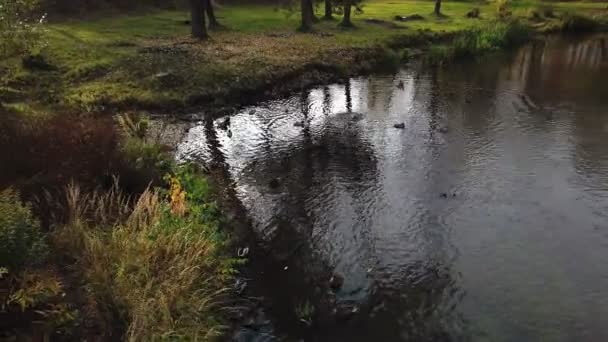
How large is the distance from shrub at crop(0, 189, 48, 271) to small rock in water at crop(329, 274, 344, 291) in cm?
567

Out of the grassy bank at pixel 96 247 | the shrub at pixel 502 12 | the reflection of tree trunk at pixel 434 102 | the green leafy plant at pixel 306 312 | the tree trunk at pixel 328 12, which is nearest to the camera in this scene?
the grassy bank at pixel 96 247

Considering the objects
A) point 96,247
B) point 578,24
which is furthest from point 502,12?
point 96,247

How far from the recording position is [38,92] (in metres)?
22.7

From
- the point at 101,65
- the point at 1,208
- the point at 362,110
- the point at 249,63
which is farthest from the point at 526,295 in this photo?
the point at 101,65

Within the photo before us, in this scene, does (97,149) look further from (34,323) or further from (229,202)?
(34,323)

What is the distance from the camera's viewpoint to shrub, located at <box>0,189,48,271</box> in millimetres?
8078

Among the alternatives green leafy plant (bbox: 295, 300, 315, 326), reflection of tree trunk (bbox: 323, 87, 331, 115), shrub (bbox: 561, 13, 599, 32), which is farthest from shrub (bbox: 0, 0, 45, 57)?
shrub (bbox: 561, 13, 599, 32)

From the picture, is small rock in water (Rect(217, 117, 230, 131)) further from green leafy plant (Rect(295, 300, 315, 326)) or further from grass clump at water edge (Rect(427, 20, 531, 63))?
grass clump at water edge (Rect(427, 20, 531, 63))

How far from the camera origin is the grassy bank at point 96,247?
8016mm

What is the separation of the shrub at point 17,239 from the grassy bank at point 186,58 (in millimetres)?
11183

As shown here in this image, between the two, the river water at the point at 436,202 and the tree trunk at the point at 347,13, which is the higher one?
the tree trunk at the point at 347,13

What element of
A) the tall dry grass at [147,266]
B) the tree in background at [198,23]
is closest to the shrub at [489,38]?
the tree in background at [198,23]

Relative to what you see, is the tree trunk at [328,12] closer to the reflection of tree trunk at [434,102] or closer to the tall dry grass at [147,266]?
the reflection of tree trunk at [434,102]

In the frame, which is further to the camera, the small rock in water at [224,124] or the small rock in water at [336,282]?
the small rock in water at [224,124]
